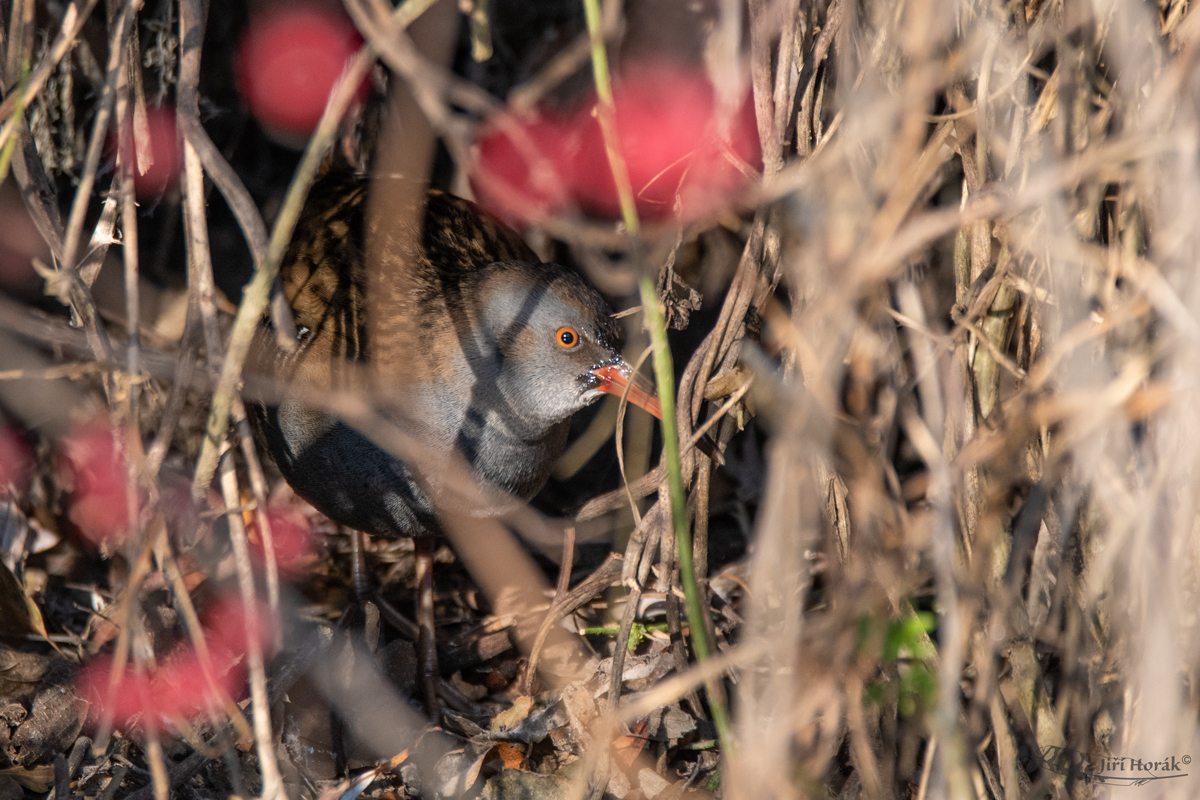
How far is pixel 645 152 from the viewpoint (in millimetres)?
3660

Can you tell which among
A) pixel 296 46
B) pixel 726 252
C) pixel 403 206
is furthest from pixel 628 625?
pixel 296 46

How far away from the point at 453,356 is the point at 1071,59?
2042 millimetres

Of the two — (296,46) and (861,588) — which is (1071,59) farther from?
(296,46)

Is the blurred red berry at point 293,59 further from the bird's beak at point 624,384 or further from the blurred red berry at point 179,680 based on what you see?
the blurred red berry at point 179,680

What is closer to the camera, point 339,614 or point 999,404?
point 999,404

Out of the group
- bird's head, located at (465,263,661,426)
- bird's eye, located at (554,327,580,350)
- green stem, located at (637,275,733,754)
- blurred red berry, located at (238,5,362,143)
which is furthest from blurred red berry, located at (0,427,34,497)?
green stem, located at (637,275,733,754)

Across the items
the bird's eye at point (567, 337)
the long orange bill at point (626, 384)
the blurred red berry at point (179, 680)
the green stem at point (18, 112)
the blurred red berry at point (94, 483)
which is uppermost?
the green stem at point (18, 112)

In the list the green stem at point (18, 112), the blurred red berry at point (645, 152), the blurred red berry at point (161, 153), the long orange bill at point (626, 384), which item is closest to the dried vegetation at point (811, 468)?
the green stem at point (18, 112)

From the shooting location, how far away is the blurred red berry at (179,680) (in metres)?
2.90

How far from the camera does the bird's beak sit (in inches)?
126

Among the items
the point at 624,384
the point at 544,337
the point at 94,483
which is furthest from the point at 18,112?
the point at 94,483

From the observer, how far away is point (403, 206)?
12.2 ft

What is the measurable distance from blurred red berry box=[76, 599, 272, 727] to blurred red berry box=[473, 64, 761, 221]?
175 centimetres

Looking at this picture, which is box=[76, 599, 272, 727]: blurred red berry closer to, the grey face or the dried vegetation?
the dried vegetation
